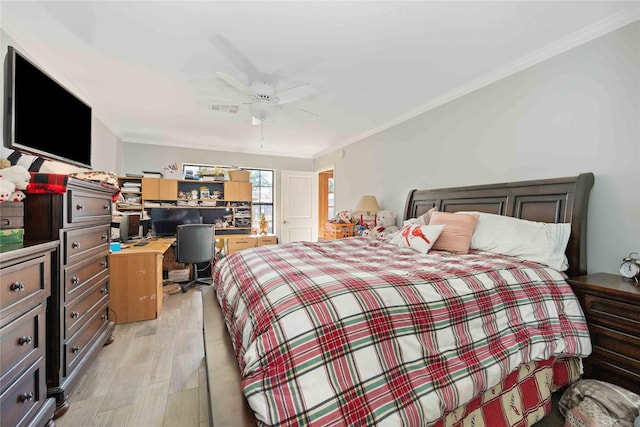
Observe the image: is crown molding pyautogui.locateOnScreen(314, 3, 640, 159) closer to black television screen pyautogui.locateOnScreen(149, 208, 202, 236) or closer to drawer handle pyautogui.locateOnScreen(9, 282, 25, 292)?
drawer handle pyautogui.locateOnScreen(9, 282, 25, 292)

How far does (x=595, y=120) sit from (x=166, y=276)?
5.56 m

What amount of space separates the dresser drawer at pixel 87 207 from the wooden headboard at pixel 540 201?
10.1 feet

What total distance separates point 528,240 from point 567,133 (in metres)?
0.92

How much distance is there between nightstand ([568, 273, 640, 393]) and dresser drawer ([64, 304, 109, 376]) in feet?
10.2

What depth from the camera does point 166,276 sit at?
4.59 meters

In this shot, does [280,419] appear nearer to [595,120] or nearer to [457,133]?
[595,120]

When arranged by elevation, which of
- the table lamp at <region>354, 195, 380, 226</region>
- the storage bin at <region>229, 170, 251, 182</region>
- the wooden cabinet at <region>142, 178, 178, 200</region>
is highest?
the storage bin at <region>229, 170, 251, 182</region>

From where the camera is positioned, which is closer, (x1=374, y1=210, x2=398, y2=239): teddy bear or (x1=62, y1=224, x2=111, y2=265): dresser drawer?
(x1=62, y1=224, x2=111, y2=265): dresser drawer

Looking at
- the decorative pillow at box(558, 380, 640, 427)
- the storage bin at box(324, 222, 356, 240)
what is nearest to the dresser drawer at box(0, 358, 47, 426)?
the decorative pillow at box(558, 380, 640, 427)

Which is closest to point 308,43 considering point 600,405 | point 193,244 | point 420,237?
point 420,237

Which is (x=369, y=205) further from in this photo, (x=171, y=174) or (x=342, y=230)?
(x=171, y=174)

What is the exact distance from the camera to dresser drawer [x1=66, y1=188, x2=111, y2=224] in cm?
163

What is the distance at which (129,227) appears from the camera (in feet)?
11.8

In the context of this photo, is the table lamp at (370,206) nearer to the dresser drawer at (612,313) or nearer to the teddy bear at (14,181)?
the dresser drawer at (612,313)
